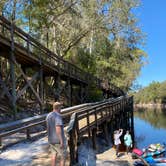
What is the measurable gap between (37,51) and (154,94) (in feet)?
425

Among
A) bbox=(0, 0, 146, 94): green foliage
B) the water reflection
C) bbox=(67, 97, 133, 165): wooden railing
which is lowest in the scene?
the water reflection

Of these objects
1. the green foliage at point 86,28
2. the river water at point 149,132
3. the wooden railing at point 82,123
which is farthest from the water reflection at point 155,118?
the wooden railing at point 82,123

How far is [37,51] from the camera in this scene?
2036 cm

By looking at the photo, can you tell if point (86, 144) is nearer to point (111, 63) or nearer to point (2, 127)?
point (2, 127)

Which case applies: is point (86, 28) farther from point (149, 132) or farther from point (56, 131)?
point (56, 131)

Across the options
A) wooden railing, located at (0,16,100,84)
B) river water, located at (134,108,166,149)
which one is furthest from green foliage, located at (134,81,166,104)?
wooden railing, located at (0,16,100,84)

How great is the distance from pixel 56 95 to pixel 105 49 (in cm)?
1951

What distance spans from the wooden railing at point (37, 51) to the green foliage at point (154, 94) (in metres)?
108

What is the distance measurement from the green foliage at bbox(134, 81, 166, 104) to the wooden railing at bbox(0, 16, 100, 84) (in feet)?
354

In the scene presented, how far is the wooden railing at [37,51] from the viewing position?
12.8 metres

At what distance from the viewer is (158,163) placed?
504 inches

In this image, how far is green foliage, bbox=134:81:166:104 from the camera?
132 metres

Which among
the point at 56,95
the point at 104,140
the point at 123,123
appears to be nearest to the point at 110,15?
the point at 123,123

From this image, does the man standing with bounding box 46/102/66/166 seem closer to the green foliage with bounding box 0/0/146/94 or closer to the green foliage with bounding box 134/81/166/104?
the green foliage with bounding box 0/0/146/94
